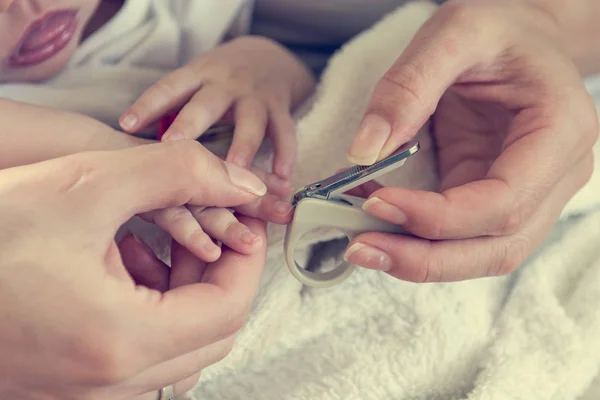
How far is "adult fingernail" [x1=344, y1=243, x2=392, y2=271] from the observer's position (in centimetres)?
47

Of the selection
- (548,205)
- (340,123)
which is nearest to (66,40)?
(340,123)

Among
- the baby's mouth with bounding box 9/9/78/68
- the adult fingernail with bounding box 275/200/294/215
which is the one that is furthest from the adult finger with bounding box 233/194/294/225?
the baby's mouth with bounding box 9/9/78/68

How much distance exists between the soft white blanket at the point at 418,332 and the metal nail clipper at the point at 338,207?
8cm

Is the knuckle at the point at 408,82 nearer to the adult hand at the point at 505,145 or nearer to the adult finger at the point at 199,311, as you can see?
the adult hand at the point at 505,145

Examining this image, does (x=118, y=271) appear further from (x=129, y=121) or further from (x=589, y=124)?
(x=589, y=124)

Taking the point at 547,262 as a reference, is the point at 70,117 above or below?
above

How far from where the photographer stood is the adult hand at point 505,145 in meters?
0.46

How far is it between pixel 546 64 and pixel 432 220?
0.19 metres

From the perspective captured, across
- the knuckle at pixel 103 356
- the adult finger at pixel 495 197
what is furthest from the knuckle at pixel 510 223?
the knuckle at pixel 103 356

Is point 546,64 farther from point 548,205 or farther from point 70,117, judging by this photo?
point 70,117

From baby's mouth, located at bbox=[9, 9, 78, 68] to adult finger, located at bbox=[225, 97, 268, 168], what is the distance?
0.74 ft

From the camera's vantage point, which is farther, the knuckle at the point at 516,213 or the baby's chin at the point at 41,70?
the baby's chin at the point at 41,70

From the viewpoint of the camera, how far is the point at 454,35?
50 cm

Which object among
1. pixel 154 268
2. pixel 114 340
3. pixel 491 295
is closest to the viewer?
pixel 114 340
